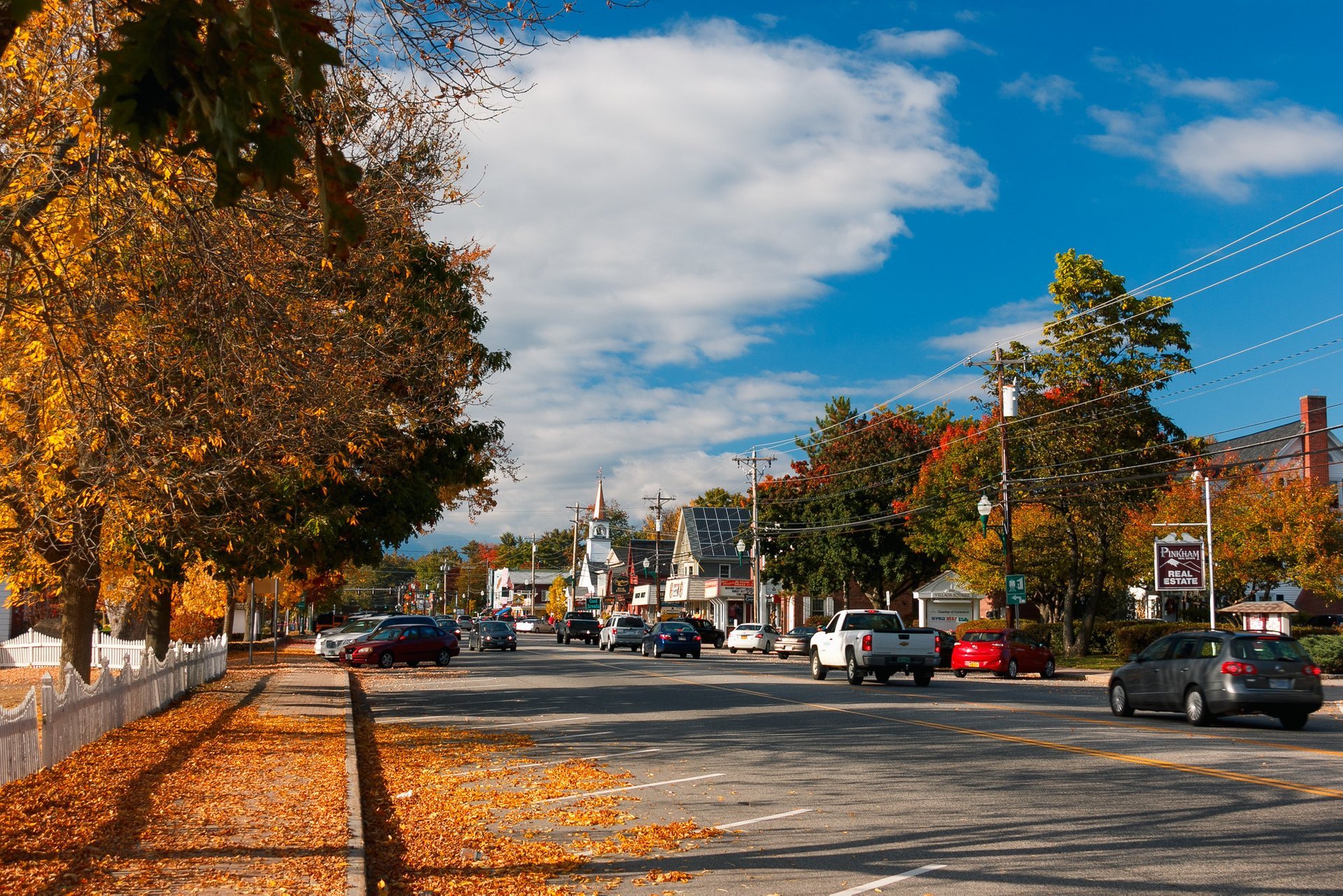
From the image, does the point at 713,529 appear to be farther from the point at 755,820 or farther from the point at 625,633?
the point at 755,820

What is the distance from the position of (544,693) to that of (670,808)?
1669 cm

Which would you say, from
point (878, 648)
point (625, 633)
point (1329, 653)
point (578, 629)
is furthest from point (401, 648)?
point (578, 629)

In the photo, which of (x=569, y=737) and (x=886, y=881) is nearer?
(x=886, y=881)

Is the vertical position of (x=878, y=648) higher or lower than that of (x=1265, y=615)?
lower

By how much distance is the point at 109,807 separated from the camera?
33.8ft

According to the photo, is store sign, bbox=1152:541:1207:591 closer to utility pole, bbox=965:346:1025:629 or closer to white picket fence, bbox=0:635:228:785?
utility pole, bbox=965:346:1025:629

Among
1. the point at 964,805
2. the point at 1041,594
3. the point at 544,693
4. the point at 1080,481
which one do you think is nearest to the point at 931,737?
the point at 964,805

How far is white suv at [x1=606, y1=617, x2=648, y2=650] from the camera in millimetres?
58344

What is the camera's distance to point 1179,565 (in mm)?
39594

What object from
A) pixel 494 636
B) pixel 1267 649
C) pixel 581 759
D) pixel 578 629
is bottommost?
pixel 578 629

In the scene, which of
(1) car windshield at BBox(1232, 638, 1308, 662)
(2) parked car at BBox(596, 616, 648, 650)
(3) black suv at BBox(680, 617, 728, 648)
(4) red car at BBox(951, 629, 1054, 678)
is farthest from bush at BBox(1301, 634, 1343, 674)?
(3) black suv at BBox(680, 617, 728, 648)

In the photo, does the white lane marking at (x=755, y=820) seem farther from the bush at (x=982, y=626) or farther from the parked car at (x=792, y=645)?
the parked car at (x=792, y=645)

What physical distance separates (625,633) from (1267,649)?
42.0 m

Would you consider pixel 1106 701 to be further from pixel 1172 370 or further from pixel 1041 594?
pixel 1041 594
